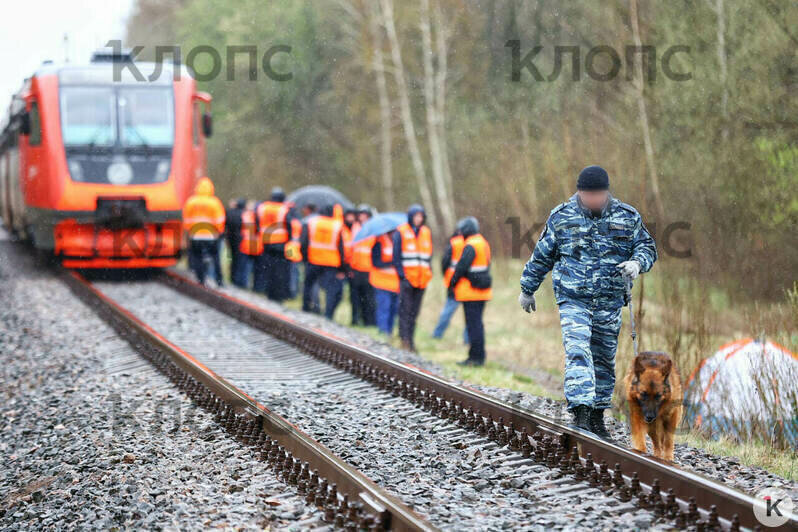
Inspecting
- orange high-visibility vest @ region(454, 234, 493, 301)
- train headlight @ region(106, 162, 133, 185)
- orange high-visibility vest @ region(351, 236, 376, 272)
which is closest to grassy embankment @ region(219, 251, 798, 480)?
orange high-visibility vest @ region(454, 234, 493, 301)

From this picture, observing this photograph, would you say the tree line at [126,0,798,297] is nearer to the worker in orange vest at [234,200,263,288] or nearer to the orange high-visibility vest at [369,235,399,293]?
the orange high-visibility vest at [369,235,399,293]

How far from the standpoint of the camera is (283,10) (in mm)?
32594

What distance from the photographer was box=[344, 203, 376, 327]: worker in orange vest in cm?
1359

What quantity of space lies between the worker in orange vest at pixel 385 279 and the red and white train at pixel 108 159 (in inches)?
209

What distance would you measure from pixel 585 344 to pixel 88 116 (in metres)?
12.8

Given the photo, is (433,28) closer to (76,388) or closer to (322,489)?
(76,388)

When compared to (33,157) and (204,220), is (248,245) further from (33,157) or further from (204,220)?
(33,157)

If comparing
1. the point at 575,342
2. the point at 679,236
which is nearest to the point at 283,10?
the point at 679,236

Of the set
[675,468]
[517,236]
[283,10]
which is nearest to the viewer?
[675,468]

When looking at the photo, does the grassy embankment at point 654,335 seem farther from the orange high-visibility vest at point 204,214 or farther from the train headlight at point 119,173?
the train headlight at point 119,173

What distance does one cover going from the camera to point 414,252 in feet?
36.9

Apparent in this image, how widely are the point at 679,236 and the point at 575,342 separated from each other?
19.4 feet

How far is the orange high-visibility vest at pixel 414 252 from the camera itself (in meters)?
11.3

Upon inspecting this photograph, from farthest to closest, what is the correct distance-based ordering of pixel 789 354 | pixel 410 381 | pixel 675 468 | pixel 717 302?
pixel 717 302 → pixel 410 381 → pixel 789 354 → pixel 675 468
